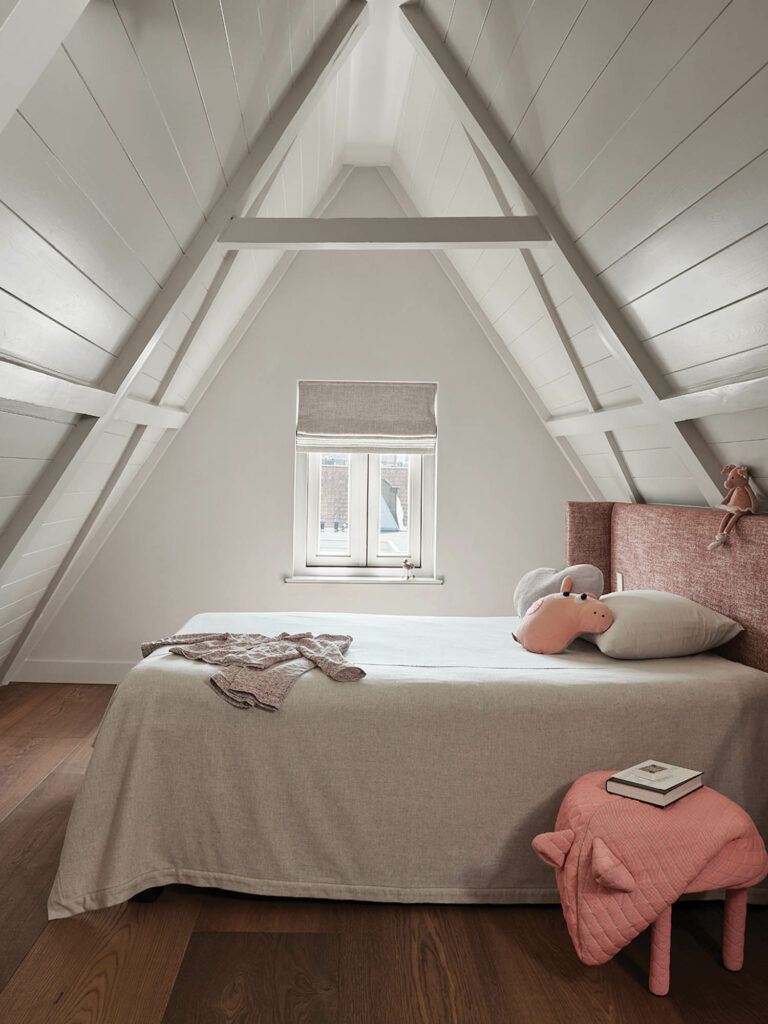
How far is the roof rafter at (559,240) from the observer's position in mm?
2516

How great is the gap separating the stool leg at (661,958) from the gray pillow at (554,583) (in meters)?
1.25

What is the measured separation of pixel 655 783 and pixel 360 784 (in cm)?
75

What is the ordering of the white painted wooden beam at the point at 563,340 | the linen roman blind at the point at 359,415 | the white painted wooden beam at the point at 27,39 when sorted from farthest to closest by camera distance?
the linen roman blind at the point at 359,415, the white painted wooden beam at the point at 563,340, the white painted wooden beam at the point at 27,39

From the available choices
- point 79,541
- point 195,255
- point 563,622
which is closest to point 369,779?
point 563,622

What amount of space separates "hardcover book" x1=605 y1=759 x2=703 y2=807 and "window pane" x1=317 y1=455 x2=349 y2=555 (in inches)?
106

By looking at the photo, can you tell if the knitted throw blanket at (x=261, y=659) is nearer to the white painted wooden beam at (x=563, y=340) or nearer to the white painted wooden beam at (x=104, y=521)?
the white painted wooden beam at (x=104, y=521)

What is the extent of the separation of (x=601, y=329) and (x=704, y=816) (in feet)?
5.00

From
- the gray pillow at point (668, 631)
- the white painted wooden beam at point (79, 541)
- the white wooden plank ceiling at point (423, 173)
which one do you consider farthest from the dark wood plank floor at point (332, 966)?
the white painted wooden beam at point (79, 541)

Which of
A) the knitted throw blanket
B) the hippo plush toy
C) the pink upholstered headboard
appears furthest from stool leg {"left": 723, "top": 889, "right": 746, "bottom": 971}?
the knitted throw blanket

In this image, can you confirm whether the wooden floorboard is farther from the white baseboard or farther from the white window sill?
the white baseboard

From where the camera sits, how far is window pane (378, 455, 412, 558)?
449 centimetres

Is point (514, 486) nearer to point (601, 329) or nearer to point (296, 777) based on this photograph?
point (601, 329)

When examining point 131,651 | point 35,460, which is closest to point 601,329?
point 35,460

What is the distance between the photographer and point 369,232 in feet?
8.74
